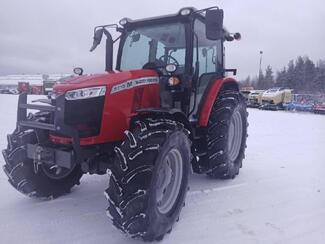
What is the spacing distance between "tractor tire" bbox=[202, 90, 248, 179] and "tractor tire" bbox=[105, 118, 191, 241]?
1379 millimetres

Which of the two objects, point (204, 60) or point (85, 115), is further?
point (204, 60)

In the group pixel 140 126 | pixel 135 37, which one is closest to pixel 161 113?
pixel 140 126

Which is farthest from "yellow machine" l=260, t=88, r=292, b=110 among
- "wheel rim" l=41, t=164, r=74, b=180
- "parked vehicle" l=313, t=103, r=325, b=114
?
"wheel rim" l=41, t=164, r=74, b=180

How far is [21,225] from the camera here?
3.41 m

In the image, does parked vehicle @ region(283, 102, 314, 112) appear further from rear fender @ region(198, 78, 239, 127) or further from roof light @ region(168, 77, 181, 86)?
roof light @ region(168, 77, 181, 86)

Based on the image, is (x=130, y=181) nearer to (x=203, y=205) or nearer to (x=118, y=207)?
(x=118, y=207)

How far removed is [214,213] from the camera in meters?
3.90

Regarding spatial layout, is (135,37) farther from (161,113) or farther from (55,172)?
(55,172)

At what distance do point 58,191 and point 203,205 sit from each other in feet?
5.80

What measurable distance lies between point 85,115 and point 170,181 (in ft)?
3.68

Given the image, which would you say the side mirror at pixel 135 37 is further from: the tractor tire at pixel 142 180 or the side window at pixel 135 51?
the tractor tire at pixel 142 180

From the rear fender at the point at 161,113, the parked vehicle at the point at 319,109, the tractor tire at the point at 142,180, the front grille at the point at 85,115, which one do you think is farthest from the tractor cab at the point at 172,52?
the parked vehicle at the point at 319,109

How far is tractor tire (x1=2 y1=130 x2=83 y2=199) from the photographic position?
12.1ft

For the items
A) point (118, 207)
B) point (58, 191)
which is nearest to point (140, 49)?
point (58, 191)
